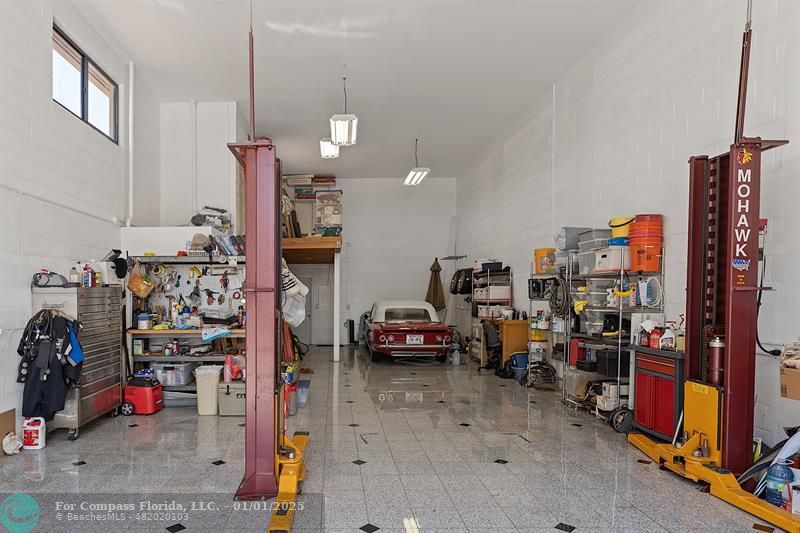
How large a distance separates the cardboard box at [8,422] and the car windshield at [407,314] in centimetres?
712

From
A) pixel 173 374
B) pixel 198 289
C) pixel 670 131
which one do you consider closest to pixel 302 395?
pixel 173 374

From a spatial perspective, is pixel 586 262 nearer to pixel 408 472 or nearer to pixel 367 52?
pixel 408 472

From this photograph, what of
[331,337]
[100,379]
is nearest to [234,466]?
[100,379]

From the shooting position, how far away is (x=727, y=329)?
154 inches

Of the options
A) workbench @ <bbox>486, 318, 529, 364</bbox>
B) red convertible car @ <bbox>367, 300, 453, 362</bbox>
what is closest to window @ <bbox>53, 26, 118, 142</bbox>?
red convertible car @ <bbox>367, 300, 453, 362</bbox>

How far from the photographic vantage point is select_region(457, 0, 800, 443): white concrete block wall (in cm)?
403

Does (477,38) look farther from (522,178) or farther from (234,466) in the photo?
(234,466)

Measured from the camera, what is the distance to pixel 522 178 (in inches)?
380

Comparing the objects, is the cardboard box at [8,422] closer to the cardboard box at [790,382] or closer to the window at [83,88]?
the window at [83,88]

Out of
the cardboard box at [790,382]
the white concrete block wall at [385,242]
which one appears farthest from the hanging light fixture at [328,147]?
the cardboard box at [790,382]

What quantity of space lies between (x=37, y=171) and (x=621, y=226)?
19.1 feet

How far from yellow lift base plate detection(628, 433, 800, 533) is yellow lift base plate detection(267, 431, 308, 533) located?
2835 millimetres

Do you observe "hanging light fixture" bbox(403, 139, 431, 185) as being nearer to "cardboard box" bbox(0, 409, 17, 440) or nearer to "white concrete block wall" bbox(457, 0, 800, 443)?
"white concrete block wall" bbox(457, 0, 800, 443)

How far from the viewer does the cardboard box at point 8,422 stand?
4.57 meters
